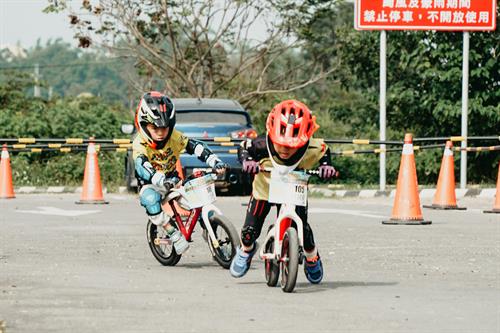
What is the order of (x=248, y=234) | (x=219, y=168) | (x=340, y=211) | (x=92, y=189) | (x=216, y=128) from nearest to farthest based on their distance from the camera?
(x=248, y=234) → (x=219, y=168) → (x=340, y=211) → (x=92, y=189) → (x=216, y=128)

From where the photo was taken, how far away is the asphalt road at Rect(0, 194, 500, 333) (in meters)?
8.16

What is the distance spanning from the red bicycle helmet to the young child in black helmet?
1806 millimetres

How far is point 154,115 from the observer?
1140cm

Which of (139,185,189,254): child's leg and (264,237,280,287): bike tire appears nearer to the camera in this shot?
(264,237,280,287): bike tire

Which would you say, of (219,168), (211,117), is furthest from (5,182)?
(219,168)

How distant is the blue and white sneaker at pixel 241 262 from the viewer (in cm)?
1009

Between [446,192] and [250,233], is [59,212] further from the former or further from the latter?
[250,233]

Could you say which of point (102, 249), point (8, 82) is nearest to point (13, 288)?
point (102, 249)

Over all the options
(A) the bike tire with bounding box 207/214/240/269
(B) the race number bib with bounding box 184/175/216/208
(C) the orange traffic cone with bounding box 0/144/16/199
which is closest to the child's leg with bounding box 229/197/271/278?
(A) the bike tire with bounding box 207/214/240/269

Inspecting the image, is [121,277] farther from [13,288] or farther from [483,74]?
[483,74]

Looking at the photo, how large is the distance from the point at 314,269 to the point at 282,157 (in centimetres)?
90

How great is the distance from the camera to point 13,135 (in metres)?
30.8

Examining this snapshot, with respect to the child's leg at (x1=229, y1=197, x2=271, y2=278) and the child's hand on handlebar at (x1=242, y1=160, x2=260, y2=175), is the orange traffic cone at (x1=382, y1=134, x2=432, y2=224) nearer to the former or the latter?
the child's leg at (x1=229, y1=197, x2=271, y2=278)

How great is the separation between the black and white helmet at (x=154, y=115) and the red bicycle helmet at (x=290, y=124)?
2023mm
